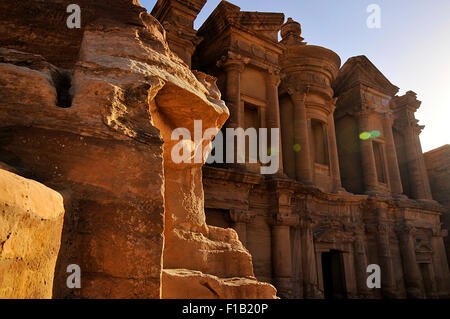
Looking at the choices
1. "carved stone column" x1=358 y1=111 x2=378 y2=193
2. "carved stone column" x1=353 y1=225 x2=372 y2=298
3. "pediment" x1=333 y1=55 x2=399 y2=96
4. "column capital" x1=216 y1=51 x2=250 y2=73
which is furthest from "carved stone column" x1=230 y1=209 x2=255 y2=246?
"pediment" x1=333 y1=55 x2=399 y2=96

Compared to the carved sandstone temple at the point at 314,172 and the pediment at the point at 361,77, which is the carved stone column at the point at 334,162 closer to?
the carved sandstone temple at the point at 314,172

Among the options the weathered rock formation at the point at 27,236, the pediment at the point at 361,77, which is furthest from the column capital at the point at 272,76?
the weathered rock formation at the point at 27,236

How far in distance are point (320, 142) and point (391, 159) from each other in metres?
4.52

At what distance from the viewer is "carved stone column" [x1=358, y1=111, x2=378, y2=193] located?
15.8 metres

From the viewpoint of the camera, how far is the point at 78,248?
1898 millimetres

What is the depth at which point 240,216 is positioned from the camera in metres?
10.5

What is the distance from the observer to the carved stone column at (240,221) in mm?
10422

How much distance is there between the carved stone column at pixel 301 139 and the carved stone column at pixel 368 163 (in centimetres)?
374

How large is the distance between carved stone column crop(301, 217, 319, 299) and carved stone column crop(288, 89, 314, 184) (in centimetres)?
179

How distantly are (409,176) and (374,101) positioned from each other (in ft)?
15.5

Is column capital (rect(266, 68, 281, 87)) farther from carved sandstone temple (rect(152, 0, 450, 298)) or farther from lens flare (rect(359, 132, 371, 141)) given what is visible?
lens flare (rect(359, 132, 371, 141))

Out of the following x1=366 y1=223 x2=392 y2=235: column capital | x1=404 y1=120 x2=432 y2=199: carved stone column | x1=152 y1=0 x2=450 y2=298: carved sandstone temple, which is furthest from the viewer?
x1=404 y1=120 x2=432 y2=199: carved stone column

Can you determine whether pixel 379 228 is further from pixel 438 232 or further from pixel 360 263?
pixel 438 232
